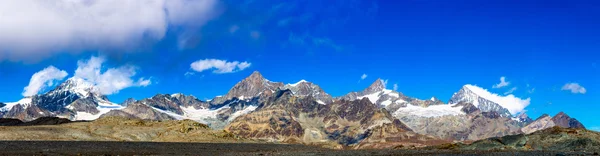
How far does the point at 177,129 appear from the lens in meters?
151

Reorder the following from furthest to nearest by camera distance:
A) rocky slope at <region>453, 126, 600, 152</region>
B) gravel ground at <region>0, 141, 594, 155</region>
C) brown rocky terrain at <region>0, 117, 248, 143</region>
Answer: brown rocky terrain at <region>0, 117, 248, 143</region>
rocky slope at <region>453, 126, 600, 152</region>
gravel ground at <region>0, 141, 594, 155</region>

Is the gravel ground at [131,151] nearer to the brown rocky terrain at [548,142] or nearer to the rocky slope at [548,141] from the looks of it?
the brown rocky terrain at [548,142]

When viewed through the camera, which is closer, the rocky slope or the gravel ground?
the gravel ground

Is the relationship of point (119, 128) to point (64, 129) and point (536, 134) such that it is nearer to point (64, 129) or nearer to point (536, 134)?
point (64, 129)

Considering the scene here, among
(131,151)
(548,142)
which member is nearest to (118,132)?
(131,151)

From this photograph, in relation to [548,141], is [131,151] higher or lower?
lower

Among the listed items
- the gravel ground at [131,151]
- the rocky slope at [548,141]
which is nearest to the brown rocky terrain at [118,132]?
the gravel ground at [131,151]

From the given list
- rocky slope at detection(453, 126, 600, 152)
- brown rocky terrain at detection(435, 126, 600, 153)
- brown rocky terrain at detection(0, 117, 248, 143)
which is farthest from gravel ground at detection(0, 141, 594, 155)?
brown rocky terrain at detection(0, 117, 248, 143)

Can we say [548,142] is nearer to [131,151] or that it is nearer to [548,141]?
[548,141]

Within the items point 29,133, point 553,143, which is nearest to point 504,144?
point 553,143

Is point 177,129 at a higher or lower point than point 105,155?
higher

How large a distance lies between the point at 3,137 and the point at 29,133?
10.6 meters

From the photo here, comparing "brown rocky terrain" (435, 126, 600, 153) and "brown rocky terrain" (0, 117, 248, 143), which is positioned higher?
"brown rocky terrain" (0, 117, 248, 143)

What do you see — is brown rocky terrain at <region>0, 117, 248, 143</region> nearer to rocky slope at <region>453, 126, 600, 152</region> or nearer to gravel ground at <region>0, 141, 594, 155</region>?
gravel ground at <region>0, 141, 594, 155</region>
